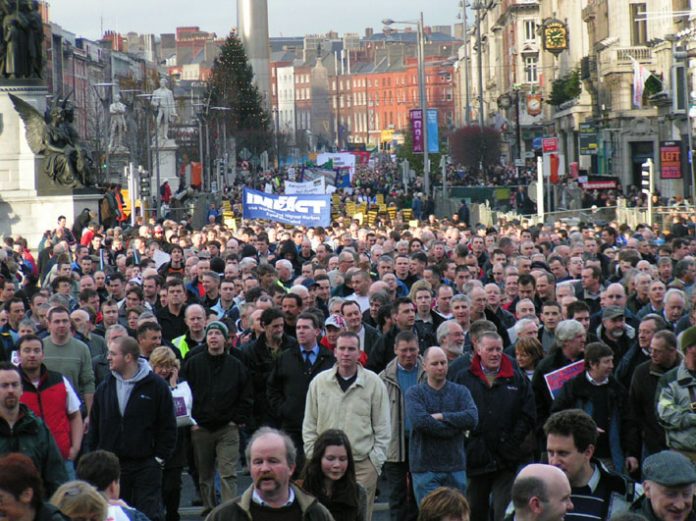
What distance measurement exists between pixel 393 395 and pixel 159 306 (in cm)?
612

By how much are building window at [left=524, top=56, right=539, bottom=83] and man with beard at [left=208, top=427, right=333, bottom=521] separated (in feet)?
370

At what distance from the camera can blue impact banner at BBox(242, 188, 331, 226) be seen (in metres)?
33.9

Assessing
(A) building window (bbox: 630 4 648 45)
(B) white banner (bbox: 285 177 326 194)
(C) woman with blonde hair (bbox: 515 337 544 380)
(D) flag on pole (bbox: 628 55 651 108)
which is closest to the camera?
(C) woman with blonde hair (bbox: 515 337 544 380)

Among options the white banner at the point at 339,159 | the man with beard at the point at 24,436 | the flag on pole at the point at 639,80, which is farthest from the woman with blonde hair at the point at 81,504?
the white banner at the point at 339,159

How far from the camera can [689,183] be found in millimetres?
56156

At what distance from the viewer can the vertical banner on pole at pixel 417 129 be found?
64.7 m

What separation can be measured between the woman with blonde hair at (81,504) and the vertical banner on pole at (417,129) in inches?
2267

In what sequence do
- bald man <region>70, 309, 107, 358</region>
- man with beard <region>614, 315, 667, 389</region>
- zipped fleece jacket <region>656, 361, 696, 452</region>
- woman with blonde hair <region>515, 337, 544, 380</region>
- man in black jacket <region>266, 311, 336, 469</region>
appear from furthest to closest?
bald man <region>70, 309, 107, 358</region> < man in black jacket <region>266, 311, 336, 469</region> < woman with blonde hair <region>515, 337, 544, 380</region> < man with beard <region>614, 315, 667, 389</region> < zipped fleece jacket <region>656, 361, 696, 452</region>

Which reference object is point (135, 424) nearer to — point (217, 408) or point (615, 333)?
point (217, 408)

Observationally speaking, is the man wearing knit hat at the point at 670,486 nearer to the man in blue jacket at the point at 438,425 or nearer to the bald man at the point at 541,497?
the bald man at the point at 541,497

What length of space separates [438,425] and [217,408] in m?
2.56

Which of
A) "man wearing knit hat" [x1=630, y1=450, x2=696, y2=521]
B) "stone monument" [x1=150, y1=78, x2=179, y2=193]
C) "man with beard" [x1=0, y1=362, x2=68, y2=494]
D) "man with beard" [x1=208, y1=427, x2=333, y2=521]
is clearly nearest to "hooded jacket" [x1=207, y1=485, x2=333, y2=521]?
"man with beard" [x1=208, y1=427, x2=333, y2=521]

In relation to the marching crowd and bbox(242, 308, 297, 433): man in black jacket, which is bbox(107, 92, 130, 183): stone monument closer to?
the marching crowd

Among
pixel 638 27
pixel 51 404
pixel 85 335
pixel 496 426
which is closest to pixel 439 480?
pixel 496 426
